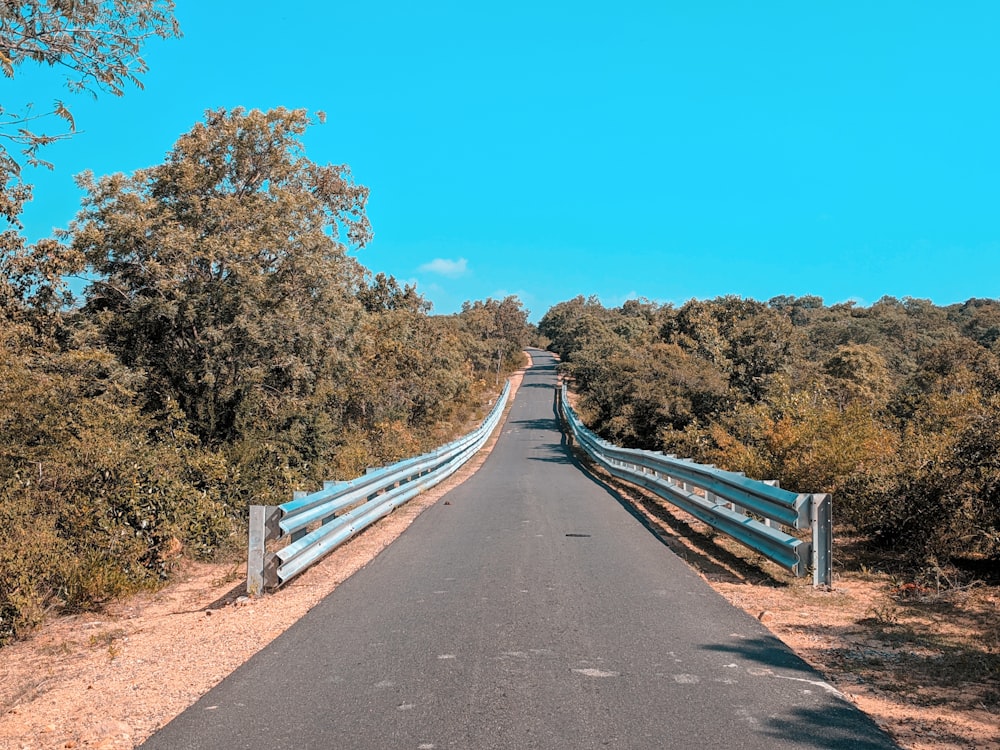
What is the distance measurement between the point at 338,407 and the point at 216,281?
9622 millimetres

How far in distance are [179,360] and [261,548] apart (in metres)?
10.8

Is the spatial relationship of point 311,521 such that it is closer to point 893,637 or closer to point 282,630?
point 282,630

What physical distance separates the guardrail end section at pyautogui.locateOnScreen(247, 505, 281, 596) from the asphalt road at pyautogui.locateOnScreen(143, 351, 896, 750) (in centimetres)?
69

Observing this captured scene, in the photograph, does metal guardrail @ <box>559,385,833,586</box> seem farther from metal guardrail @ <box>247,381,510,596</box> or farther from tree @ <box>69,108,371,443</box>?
tree @ <box>69,108,371,443</box>

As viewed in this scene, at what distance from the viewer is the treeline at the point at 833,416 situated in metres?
7.71

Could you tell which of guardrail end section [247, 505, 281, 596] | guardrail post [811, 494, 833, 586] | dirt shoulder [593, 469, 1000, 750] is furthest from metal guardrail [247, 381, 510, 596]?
guardrail post [811, 494, 833, 586]

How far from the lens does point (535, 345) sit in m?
173

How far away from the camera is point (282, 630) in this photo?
5754 millimetres

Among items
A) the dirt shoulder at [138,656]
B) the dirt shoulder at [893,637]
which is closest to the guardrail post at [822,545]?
the dirt shoulder at [893,637]

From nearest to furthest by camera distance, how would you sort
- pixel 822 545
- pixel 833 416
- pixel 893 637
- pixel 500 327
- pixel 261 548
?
pixel 893 637 < pixel 261 548 < pixel 822 545 < pixel 833 416 < pixel 500 327

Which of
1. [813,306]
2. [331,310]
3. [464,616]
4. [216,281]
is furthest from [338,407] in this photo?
[813,306]

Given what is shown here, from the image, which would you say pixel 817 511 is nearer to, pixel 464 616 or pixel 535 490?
pixel 464 616

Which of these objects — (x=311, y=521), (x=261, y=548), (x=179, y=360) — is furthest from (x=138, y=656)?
→ (x=179, y=360)

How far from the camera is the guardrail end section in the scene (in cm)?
658
